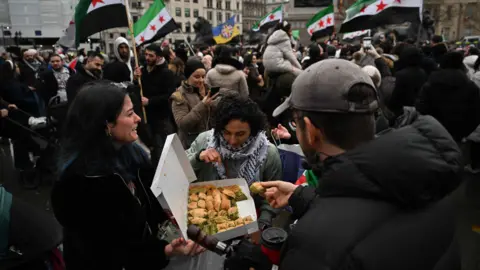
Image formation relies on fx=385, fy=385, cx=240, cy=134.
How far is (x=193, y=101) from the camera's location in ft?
14.6

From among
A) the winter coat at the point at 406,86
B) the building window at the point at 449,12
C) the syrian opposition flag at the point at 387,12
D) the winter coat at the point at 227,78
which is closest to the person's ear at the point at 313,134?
the winter coat at the point at 227,78

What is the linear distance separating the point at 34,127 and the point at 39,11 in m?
34.0

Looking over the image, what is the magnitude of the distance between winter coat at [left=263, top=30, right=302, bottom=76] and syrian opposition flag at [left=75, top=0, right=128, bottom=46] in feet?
7.17

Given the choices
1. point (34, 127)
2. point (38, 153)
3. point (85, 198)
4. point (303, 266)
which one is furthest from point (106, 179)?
point (38, 153)

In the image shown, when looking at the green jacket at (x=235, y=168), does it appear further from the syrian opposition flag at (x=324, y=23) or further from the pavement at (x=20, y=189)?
the syrian opposition flag at (x=324, y=23)

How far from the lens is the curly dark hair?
2.62m

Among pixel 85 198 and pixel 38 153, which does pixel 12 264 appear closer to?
pixel 85 198

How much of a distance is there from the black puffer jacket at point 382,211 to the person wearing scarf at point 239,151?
1375mm

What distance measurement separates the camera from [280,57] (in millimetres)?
5875

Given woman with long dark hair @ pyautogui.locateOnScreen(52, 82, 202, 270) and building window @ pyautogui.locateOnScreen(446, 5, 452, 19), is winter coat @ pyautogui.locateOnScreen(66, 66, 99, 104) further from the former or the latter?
building window @ pyautogui.locateOnScreen(446, 5, 452, 19)

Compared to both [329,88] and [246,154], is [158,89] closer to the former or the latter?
[246,154]

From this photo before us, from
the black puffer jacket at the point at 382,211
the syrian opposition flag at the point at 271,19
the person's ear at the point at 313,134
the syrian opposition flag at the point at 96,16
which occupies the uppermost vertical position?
the syrian opposition flag at the point at 271,19

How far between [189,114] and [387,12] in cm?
558

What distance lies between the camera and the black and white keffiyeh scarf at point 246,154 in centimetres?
259
